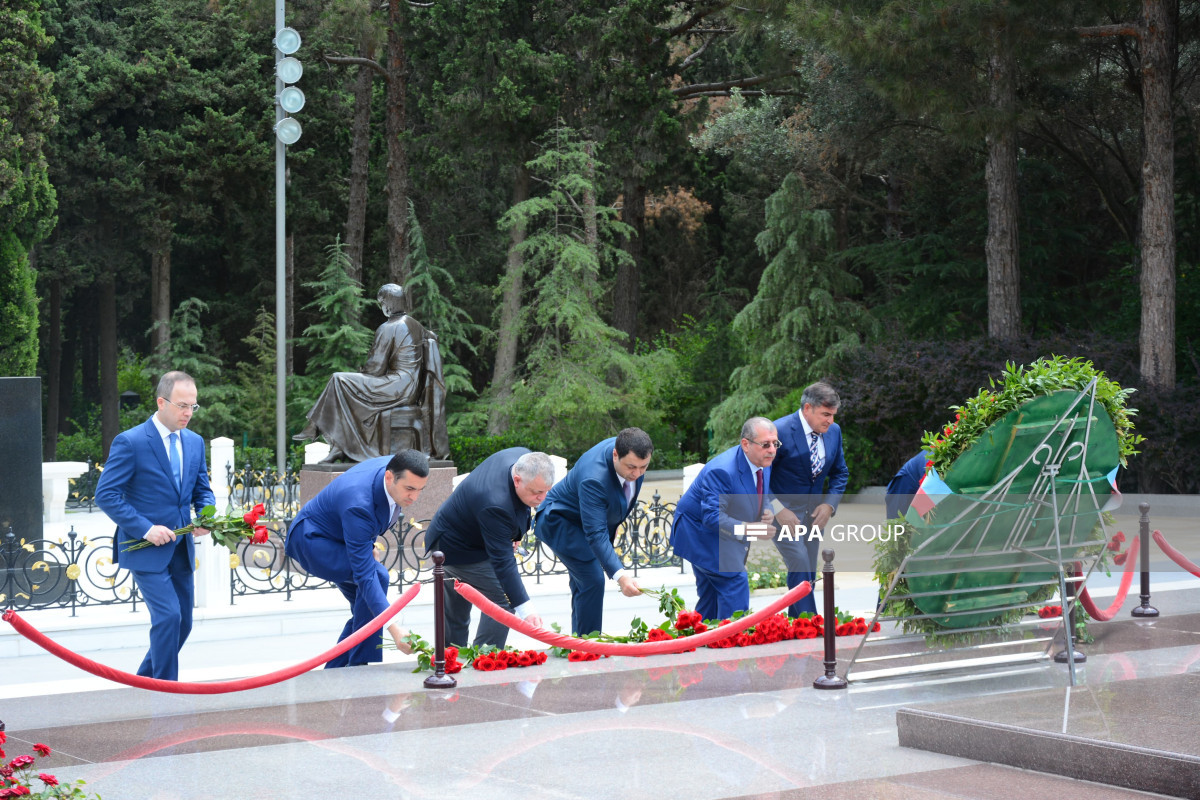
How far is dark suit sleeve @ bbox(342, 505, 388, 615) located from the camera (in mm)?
6207

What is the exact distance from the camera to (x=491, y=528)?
21.1 feet

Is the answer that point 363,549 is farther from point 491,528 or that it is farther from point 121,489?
point 121,489

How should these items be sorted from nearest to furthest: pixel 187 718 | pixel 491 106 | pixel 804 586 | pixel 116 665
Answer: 1. pixel 187 718
2. pixel 804 586
3. pixel 116 665
4. pixel 491 106

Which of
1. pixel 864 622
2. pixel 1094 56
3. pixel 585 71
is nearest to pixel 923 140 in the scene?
pixel 1094 56

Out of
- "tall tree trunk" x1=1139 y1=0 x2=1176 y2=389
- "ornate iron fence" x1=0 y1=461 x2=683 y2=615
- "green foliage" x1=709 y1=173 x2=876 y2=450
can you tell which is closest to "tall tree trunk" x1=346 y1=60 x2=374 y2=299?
"green foliage" x1=709 y1=173 x2=876 y2=450

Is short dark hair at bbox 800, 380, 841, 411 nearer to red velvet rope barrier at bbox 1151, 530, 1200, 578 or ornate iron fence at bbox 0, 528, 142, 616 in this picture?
red velvet rope barrier at bbox 1151, 530, 1200, 578

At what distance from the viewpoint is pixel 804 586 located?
6746 millimetres

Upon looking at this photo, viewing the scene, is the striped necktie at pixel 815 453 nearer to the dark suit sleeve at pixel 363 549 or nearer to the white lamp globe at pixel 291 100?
the dark suit sleeve at pixel 363 549

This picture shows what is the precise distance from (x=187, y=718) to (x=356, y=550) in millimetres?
1123

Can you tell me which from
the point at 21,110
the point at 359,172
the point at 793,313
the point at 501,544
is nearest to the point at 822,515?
the point at 501,544

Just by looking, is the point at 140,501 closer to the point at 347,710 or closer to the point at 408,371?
the point at 347,710

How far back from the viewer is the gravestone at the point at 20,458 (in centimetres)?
1015

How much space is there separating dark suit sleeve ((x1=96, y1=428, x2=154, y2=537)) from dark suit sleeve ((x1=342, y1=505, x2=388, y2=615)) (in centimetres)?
99

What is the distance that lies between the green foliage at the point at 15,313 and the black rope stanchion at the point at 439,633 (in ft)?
59.7
